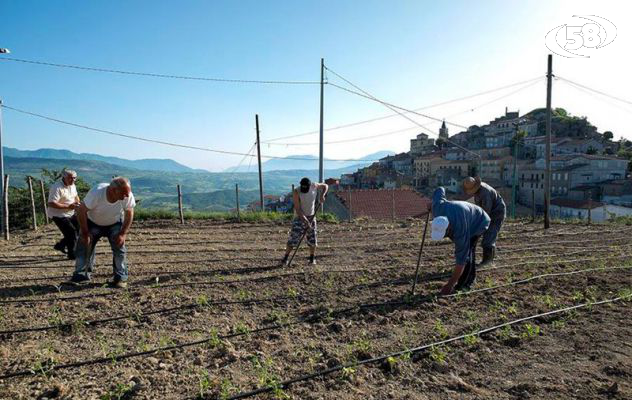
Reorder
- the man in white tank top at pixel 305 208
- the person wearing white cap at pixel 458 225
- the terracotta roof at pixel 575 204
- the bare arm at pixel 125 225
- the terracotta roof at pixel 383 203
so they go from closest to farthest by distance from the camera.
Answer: the person wearing white cap at pixel 458 225 < the bare arm at pixel 125 225 < the man in white tank top at pixel 305 208 < the terracotta roof at pixel 383 203 < the terracotta roof at pixel 575 204

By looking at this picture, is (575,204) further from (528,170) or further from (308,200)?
(308,200)

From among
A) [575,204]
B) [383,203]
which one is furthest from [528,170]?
[383,203]

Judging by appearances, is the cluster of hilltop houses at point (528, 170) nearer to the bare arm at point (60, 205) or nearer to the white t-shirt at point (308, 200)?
the white t-shirt at point (308, 200)

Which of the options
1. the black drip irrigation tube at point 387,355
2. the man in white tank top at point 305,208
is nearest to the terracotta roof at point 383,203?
the man in white tank top at point 305,208

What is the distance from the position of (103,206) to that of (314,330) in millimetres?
3002

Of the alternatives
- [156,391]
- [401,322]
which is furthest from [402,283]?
[156,391]

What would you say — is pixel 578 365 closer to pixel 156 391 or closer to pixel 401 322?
pixel 401 322

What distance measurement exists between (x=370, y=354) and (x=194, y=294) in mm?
2552

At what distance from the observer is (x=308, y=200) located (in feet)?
20.6

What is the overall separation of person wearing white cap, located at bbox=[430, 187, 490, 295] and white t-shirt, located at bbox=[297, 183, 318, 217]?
81.3 inches

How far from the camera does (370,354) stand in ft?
11.5

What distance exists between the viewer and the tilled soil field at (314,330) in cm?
307

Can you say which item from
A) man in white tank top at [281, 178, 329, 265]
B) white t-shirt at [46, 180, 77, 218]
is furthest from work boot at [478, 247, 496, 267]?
white t-shirt at [46, 180, 77, 218]

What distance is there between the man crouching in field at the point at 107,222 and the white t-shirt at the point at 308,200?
7.73ft
